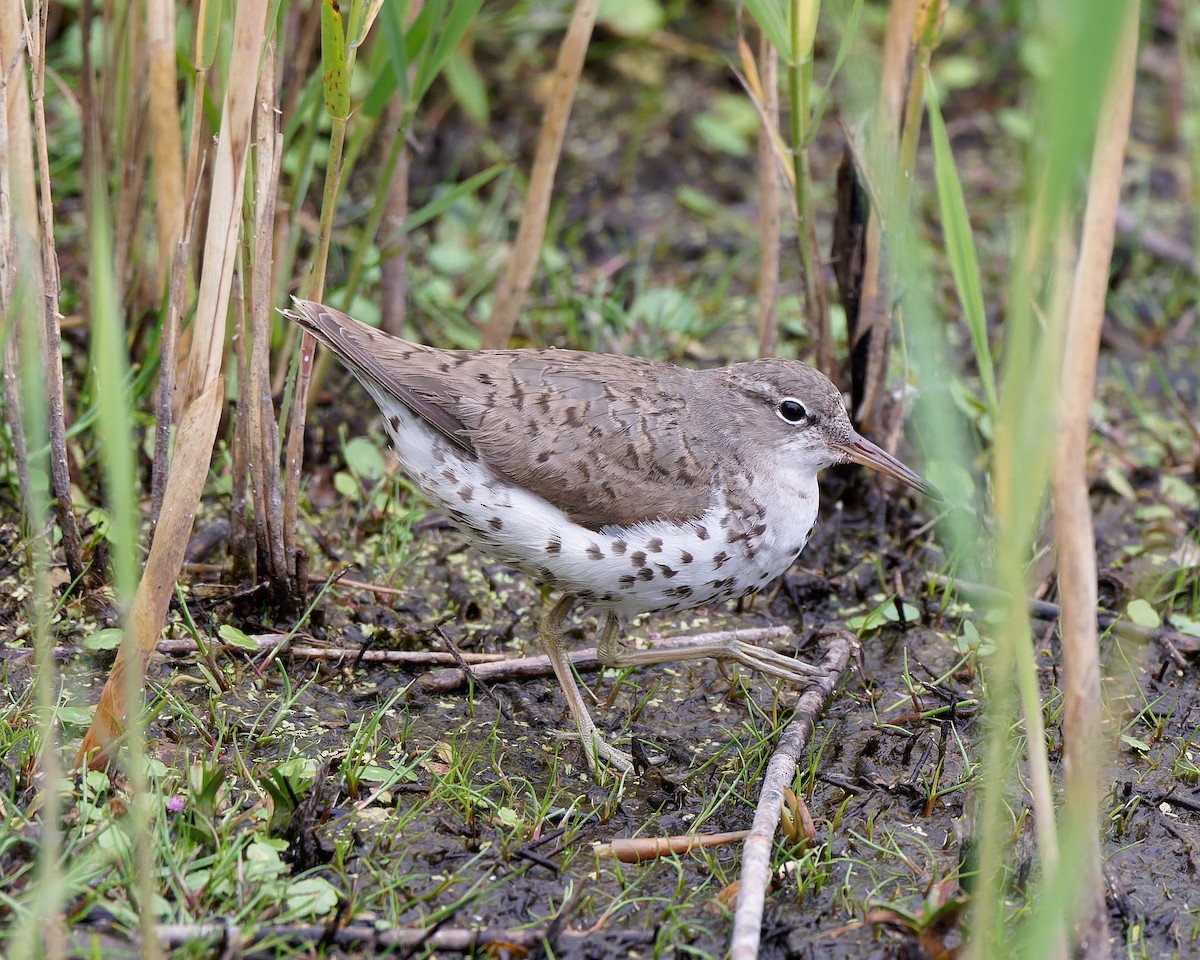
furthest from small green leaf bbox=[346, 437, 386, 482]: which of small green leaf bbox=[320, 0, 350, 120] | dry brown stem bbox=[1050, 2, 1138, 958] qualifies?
dry brown stem bbox=[1050, 2, 1138, 958]

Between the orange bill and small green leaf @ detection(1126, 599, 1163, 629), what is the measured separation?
2.94ft

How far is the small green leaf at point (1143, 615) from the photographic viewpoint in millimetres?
4875

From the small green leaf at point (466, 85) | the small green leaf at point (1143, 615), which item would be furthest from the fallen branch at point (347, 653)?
the small green leaf at point (466, 85)

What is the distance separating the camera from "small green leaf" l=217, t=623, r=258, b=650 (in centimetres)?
441

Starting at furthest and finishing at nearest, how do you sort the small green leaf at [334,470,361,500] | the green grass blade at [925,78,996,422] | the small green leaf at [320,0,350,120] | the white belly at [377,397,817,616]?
the small green leaf at [334,470,361,500] < the white belly at [377,397,817,616] < the small green leaf at [320,0,350,120] < the green grass blade at [925,78,996,422]

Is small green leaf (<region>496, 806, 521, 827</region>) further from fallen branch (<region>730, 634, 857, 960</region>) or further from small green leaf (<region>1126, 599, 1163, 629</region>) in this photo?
small green leaf (<region>1126, 599, 1163, 629</region>)

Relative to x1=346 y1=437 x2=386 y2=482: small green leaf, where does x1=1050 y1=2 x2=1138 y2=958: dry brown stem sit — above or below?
above

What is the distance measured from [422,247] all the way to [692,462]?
3.19 metres

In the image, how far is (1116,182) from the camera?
306cm

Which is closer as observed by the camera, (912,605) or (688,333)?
(912,605)

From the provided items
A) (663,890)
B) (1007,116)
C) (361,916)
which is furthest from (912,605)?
(1007,116)

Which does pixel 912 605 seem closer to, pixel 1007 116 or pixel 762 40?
pixel 762 40

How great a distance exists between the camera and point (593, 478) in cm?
431

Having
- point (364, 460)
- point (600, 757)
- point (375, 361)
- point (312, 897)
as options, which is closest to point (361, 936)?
point (312, 897)
